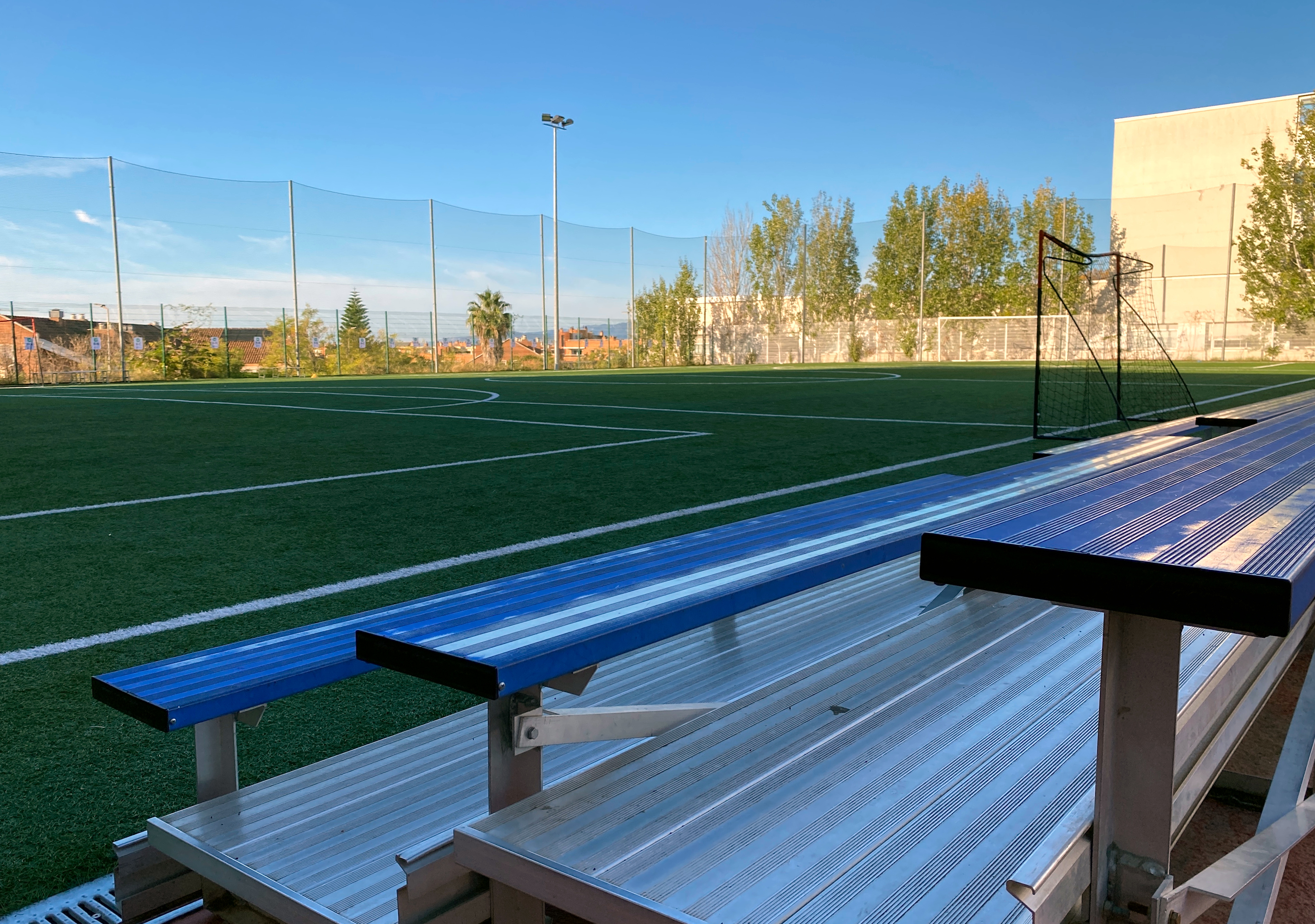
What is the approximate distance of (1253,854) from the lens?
4.68 feet

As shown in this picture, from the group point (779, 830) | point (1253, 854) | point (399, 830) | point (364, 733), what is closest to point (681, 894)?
point (779, 830)

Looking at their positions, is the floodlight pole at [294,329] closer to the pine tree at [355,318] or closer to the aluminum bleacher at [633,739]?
the pine tree at [355,318]

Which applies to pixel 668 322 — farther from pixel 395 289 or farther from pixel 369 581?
pixel 369 581

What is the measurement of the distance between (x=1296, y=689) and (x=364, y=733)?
2.71 meters

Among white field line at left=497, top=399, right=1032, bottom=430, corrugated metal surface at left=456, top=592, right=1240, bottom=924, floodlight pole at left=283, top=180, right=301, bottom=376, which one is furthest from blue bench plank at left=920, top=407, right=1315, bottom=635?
floodlight pole at left=283, top=180, right=301, bottom=376

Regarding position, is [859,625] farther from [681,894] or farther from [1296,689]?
[681,894]

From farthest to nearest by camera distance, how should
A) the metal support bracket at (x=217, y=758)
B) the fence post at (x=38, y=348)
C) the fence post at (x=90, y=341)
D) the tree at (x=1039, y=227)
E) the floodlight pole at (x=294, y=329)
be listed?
the tree at (x=1039, y=227) → the floodlight pole at (x=294, y=329) → the fence post at (x=90, y=341) → the fence post at (x=38, y=348) → the metal support bracket at (x=217, y=758)

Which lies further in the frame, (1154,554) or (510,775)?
(510,775)

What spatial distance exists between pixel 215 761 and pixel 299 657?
0.76ft

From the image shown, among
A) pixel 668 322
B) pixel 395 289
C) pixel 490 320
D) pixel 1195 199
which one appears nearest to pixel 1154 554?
pixel 395 289

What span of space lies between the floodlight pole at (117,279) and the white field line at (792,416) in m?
19.2

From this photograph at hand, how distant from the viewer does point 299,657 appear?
1763mm

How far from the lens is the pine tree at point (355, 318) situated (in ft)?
110

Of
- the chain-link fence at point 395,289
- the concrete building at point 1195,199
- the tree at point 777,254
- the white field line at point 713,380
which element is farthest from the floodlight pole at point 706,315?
the white field line at point 713,380
